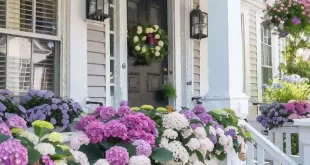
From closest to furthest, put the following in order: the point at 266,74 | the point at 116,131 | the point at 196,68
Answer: the point at 116,131
the point at 196,68
the point at 266,74

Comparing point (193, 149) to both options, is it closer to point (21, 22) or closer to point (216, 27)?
point (216, 27)

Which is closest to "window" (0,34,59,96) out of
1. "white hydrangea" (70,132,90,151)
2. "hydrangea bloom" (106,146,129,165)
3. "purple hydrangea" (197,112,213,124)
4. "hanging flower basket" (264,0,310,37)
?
"purple hydrangea" (197,112,213,124)

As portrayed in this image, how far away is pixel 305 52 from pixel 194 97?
284 centimetres

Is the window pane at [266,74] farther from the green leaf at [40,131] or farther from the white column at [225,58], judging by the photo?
the green leaf at [40,131]

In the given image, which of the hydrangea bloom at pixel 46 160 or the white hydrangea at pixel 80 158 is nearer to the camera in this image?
the hydrangea bloom at pixel 46 160

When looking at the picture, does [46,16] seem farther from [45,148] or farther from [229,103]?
[45,148]

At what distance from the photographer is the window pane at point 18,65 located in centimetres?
320

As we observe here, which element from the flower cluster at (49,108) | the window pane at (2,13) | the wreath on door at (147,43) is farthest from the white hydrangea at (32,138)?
the wreath on door at (147,43)

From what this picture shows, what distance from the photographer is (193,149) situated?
1904mm

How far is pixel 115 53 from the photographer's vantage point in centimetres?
411

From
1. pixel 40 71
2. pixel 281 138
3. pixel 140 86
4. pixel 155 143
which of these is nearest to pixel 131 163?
pixel 155 143

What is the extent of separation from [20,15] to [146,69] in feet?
5.65

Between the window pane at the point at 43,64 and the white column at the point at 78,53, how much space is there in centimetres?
17

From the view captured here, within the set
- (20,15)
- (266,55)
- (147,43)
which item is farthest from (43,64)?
(266,55)
